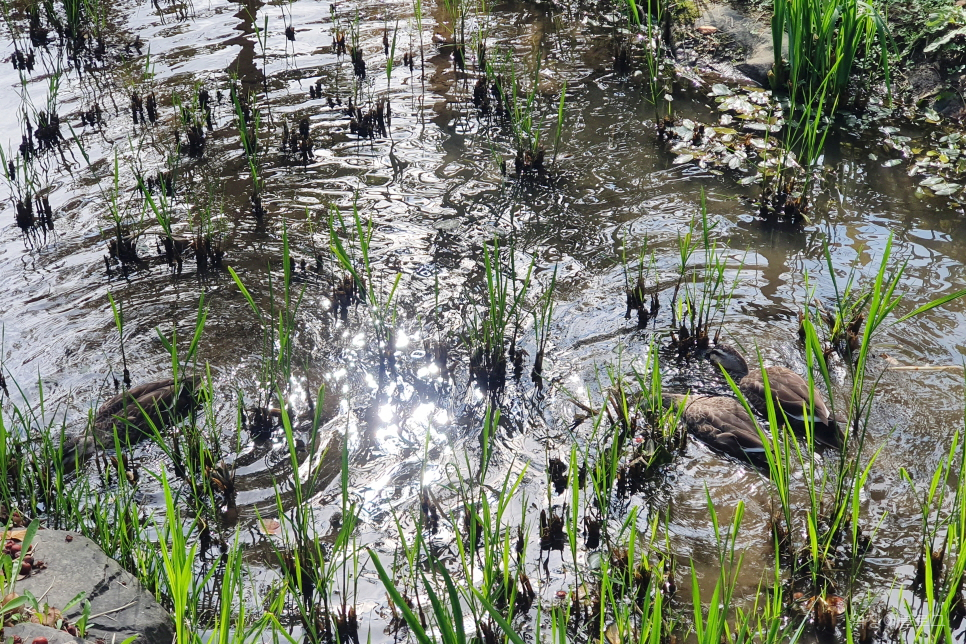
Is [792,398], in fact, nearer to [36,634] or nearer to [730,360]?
[730,360]

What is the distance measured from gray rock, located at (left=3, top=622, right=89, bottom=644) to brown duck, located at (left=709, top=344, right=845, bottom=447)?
2.82 m

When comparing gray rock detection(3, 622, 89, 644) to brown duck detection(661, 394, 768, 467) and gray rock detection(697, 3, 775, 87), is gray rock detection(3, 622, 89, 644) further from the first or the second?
gray rock detection(697, 3, 775, 87)

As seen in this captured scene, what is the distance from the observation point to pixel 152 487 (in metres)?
3.99

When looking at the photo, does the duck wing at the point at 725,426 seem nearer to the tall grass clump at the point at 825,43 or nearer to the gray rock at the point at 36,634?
the gray rock at the point at 36,634

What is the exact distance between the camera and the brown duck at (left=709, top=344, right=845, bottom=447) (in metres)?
3.98

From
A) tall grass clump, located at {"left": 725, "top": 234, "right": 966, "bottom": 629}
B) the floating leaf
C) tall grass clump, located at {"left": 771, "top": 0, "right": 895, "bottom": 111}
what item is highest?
tall grass clump, located at {"left": 771, "top": 0, "right": 895, "bottom": 111}

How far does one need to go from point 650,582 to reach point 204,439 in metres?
2.34

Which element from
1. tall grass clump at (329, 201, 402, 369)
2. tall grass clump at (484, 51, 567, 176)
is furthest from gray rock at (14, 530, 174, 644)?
tall grass clump at (484, 51, 567, 176)

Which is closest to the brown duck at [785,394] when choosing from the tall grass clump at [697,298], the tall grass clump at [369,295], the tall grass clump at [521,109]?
the tall grass clump at [697,298]

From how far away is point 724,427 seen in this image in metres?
4.04

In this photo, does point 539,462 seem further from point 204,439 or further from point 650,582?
point 204,439

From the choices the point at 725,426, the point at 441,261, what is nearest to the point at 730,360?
the point at 725,426

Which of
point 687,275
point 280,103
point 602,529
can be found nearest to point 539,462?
point 602,529

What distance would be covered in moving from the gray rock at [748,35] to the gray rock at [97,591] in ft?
20.6
